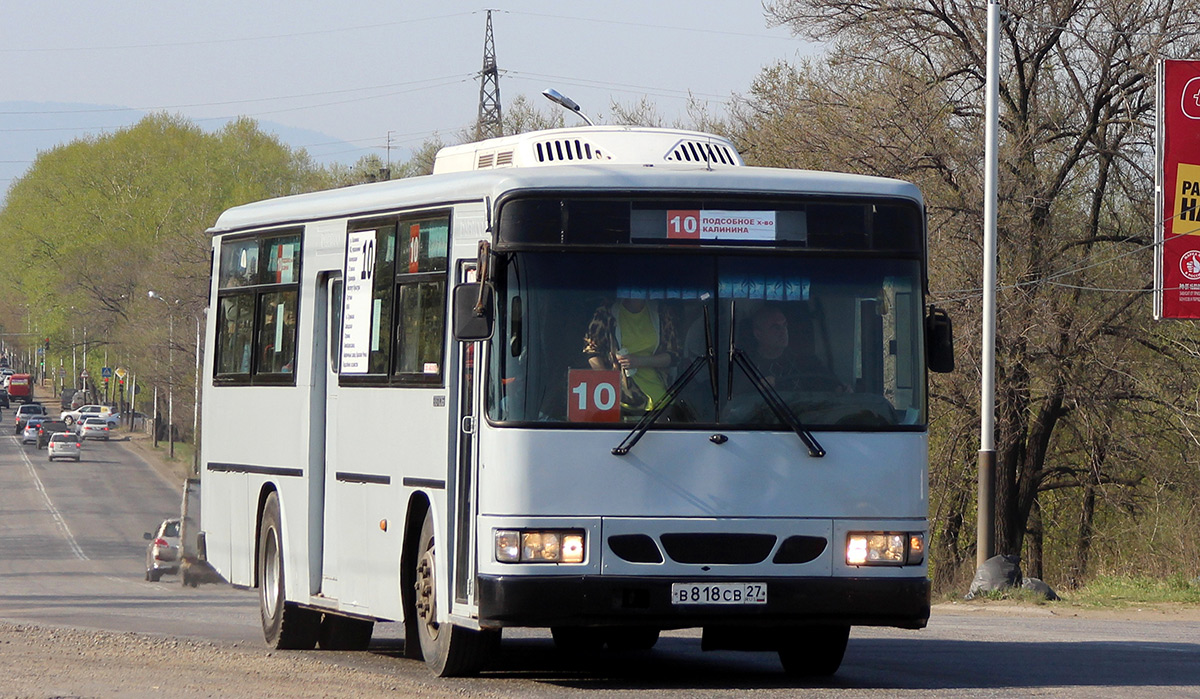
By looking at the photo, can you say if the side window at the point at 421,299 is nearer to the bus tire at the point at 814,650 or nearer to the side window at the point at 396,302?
the side window at the point at 396,302

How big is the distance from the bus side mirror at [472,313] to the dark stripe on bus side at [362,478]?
1.83 meters

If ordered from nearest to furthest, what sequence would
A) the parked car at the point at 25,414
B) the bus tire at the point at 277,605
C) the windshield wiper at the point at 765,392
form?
the windshield wiper at the point at 765,392 → the bus tire at the point at 277,605 → the parked car at the point at 25,414

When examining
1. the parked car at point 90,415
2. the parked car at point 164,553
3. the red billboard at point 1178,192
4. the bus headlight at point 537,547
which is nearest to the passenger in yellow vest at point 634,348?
the bus headlight at point 537,547

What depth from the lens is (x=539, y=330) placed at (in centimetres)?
963

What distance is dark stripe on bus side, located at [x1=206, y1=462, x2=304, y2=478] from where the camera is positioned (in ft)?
41.9

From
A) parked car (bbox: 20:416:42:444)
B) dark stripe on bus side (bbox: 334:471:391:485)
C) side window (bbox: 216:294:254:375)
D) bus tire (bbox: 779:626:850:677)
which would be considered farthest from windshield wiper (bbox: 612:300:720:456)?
parked car (bbox: 20:416:42:444)

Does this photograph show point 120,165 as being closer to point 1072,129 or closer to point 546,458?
point 1072,129

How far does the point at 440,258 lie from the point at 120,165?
89.6 metres

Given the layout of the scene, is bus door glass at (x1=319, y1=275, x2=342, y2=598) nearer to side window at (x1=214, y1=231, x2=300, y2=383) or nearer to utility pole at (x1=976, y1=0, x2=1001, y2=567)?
side window at (x1=214, y1=231, x2=300, y2=383)

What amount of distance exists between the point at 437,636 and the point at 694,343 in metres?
2.32

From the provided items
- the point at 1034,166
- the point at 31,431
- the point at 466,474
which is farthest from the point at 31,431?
the point at 466,474

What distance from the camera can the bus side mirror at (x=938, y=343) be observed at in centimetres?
1009

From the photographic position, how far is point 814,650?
1085 centimetres

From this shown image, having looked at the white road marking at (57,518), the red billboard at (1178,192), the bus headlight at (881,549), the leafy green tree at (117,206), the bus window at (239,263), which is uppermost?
the leafy green tree at (117,206)
